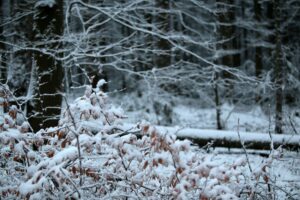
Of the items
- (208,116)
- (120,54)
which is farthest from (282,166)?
(208,116)

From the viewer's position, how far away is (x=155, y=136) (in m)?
3.53

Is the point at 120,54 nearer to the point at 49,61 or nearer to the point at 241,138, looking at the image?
the point at 49,61

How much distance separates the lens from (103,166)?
157 inches

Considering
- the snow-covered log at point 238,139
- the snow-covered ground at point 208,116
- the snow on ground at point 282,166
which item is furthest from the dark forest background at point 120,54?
the snow on ground at point 282,166

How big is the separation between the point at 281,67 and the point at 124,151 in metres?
9.37

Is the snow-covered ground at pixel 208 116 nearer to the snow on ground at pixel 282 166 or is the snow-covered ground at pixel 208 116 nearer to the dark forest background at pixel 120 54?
the dark forest background at pixel 120 54

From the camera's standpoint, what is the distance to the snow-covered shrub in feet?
10.7

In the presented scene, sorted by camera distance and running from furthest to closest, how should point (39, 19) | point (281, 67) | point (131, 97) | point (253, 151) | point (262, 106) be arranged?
point (131, 97) → point (262, 106) → point (281, 67) → point (253, 151) → point (39, 19)

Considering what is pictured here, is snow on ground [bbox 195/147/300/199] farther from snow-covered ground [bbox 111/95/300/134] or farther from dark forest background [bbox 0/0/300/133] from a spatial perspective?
snow-covered ground [bbox 111/95/300/134]

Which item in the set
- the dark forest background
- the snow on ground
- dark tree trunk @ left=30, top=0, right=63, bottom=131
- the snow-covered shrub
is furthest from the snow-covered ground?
the snow-covered shrub

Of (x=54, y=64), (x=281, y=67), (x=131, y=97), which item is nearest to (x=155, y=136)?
(x=54, y=64)

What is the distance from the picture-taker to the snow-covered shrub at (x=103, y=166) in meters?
3.27

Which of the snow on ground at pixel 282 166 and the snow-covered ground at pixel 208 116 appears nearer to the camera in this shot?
the snow on ground at pixel 282 166

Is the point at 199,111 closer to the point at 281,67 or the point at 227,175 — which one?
the point at 281,67
